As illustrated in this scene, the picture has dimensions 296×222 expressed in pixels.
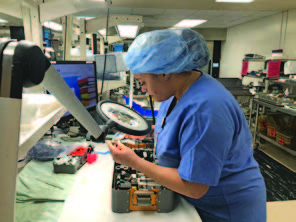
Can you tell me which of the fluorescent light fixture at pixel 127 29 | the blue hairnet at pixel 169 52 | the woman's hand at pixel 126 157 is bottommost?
the woman's hand at pixel 126 157

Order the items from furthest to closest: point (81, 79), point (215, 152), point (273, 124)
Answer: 1. point (273, 124)
2. point (81, 79)
3. point (215, 152)

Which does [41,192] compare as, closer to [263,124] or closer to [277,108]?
[277,108]

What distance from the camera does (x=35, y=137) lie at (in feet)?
2.00

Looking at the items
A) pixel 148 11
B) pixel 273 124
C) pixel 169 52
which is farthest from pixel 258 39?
pixel 169 52

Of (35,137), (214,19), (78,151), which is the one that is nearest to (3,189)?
(35,137)

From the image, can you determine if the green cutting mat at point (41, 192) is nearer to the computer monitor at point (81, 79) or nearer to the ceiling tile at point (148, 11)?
the computer monitor at point (81, 79)

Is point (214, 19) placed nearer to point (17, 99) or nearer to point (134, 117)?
point (134, 117)

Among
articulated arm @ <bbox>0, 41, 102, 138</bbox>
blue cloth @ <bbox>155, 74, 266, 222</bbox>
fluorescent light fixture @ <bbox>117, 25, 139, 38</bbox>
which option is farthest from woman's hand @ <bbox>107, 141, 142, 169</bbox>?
fluorescent light fixture @ <bbox>117, 25, 139, 38</bbox>

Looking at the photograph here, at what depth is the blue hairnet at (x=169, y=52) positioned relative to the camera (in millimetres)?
951

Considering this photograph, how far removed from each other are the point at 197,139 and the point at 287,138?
328cm

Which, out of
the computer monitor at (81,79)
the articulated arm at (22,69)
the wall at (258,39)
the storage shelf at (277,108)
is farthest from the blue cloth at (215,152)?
the wall at (258,39)

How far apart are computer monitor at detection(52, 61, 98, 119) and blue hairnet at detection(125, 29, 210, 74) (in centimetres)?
74

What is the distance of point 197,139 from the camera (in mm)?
792

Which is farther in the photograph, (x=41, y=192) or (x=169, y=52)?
(x=41, y=192)
